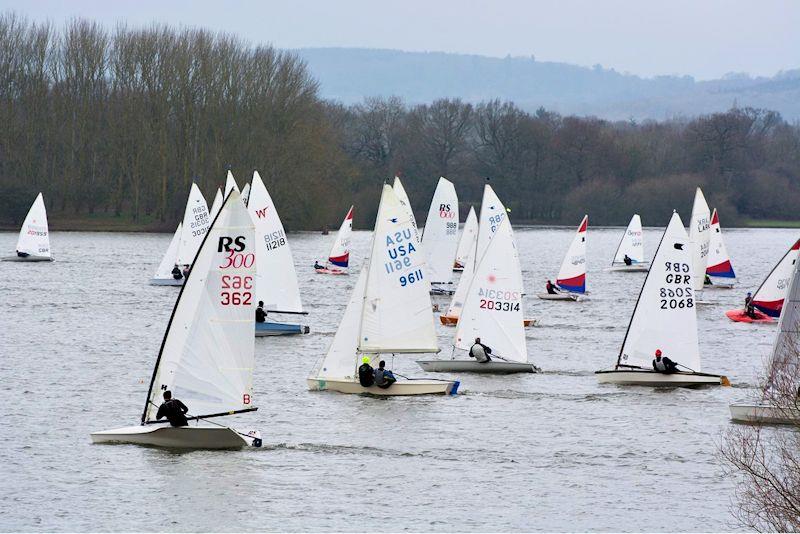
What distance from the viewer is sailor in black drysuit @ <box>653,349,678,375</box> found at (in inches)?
1300

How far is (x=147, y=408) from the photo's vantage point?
2502 cm

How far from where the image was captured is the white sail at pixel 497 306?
34688 millimetres

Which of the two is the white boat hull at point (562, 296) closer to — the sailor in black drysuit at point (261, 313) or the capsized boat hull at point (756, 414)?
the sailor in black drysuit at point (261, 313)

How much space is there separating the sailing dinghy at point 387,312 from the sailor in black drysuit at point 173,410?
22.0ft

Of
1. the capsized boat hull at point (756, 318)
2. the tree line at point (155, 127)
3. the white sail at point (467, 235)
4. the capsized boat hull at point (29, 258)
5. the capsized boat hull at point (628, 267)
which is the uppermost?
the tree line at point (155, 127)

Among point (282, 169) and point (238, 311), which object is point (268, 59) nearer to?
point (282, 169)

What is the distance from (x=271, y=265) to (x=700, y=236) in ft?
87.2

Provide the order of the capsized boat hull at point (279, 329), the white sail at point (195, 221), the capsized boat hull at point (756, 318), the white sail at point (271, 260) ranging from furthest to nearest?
the white sail at point (195, 221)
the capsized boat hull at point (756, 318)
the capsized boat hull at point (279, 329)
the white sail at point (271, 260)

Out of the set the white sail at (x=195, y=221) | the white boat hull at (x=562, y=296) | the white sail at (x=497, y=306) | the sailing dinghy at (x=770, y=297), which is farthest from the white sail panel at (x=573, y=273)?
the white sail at (x=497, y=306)

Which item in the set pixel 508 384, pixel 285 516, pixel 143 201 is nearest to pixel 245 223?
pixel 285 516

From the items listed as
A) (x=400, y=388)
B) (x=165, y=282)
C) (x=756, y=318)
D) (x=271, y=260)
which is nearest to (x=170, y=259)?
(x=165, y=282)

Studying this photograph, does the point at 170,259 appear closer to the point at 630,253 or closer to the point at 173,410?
the point at 630,253

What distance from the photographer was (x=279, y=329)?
140ft

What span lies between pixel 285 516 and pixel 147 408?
4.89 m
